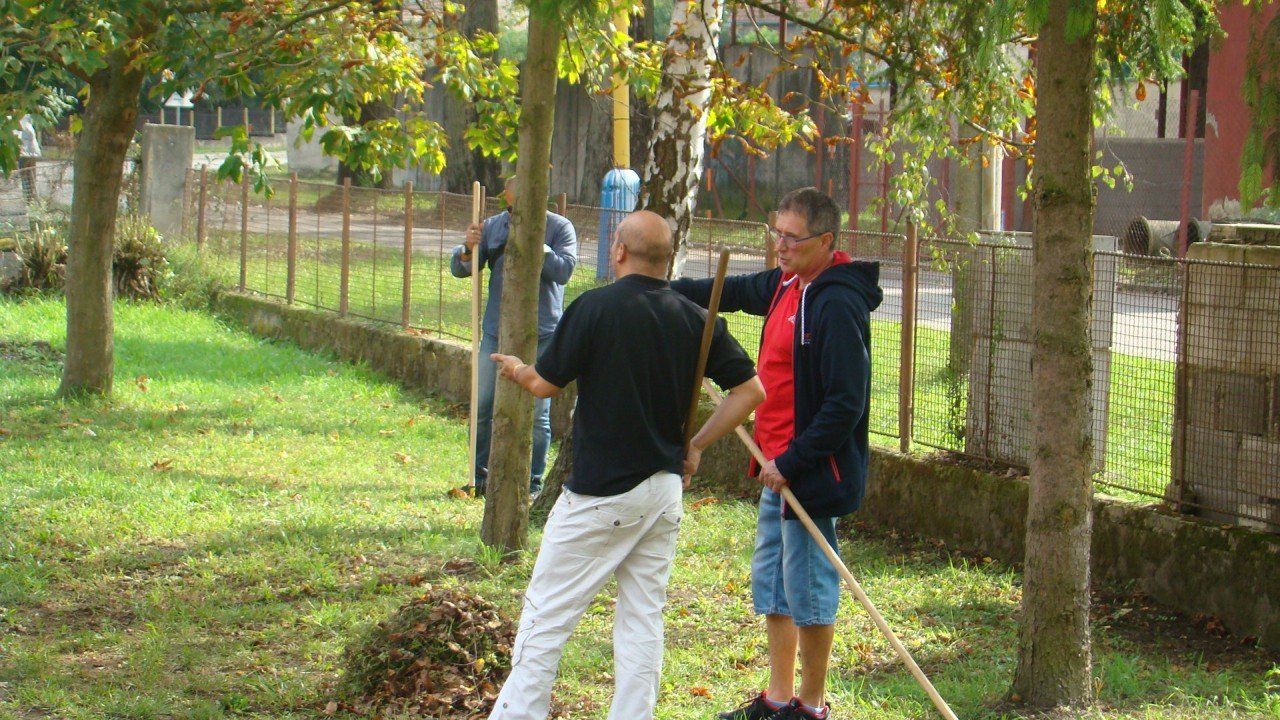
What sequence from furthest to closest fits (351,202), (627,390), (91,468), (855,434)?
(351,202) < (91,468) < (855,434) < (627,390)

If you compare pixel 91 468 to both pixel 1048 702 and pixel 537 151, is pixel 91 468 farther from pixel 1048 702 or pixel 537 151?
pixel 1048 702

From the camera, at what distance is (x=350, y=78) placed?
8008mm

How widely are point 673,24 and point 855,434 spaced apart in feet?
18.1

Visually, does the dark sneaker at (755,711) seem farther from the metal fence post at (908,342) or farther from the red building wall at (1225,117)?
the red building wall at (1225,117)

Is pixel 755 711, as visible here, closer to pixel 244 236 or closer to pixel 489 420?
pixel 489 420

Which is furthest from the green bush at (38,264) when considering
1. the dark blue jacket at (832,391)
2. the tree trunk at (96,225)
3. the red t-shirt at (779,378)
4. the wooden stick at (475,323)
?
the dark blue jacket at (832,391)

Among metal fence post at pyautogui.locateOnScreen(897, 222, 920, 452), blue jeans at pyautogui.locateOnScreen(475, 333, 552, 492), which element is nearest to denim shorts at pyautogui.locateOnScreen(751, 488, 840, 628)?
metal fence post at pyautogui.locateOnScreen(897, 222, 920, 452)

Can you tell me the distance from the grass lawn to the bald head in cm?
178

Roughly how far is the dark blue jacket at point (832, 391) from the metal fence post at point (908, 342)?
3335 millimetres

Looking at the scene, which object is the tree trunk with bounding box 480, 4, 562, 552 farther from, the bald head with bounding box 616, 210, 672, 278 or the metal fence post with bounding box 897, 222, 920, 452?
the metal fence post with bounding box 897, 222, 920, 452

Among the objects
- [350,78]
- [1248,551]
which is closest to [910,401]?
[1248,551]

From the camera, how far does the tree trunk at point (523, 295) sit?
684 centimetres

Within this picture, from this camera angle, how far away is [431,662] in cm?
520

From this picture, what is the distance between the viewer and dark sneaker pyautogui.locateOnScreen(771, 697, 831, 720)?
4785 millimetres
